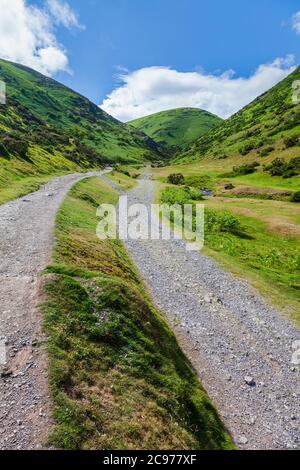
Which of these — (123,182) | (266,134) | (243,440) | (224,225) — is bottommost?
(243,440)

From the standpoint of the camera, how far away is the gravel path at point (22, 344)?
10.6 meters

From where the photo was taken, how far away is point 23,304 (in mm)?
16484

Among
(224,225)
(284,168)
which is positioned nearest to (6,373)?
(224,225)

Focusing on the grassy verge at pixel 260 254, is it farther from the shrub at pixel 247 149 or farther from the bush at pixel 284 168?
the shrub at pixel 247 149

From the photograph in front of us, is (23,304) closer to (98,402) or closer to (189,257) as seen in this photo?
(98,402)

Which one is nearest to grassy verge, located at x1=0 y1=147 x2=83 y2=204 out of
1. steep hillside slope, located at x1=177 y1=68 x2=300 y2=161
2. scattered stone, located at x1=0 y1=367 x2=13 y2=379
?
scattered stone, located at x1=0 y1=367 x2=13 y2=379

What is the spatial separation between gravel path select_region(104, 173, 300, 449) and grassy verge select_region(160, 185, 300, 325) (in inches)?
76.3

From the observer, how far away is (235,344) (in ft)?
72.6

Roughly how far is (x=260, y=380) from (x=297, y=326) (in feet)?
23.8

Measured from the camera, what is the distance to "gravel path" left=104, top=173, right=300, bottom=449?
16.2 m

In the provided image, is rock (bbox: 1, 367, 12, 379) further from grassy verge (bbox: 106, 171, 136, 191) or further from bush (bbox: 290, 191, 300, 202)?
grassy verge (bbox: 106, 171, 136, 191)

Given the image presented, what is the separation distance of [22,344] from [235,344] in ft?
45.3

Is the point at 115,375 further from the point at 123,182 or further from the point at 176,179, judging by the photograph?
the point at 176,179

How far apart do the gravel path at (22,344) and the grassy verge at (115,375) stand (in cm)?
51
